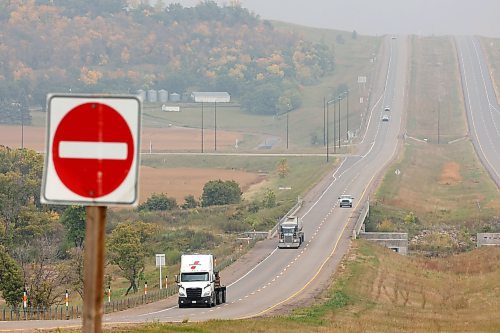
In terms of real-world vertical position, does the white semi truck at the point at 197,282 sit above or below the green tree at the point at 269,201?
below

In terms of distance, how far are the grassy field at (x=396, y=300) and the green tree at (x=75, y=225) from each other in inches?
1002

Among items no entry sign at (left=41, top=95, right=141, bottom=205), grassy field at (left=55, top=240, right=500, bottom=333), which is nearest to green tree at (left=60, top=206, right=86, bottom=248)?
grassy field at (left=55, top=240, right=500, bottom=333)

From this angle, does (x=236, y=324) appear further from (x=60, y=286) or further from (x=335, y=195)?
(x=335, y=195)

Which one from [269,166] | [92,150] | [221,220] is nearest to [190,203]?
[221,220]

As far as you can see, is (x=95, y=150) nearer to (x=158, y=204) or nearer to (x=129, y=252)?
(x=129, y=252)

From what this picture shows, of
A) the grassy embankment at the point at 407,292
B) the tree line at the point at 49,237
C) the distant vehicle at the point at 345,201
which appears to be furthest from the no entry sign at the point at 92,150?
the distant vehicle at the point at 345,201

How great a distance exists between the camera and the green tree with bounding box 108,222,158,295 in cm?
8575

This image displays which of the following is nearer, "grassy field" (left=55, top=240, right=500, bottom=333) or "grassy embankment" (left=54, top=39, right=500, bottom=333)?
"grassy field" (left=55, top=240, right=500, bottom=333)

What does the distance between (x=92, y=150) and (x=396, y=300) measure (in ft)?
211

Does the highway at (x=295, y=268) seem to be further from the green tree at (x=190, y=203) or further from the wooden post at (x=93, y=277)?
the wooden post at (x=93, y=277)

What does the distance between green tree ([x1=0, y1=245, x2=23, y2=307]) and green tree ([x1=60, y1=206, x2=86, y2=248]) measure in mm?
32814

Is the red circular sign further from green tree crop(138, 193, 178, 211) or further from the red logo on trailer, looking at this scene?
green tree crop(138, 193, 178, 211)

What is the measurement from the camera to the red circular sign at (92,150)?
8578mm

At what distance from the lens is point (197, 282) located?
208ft
